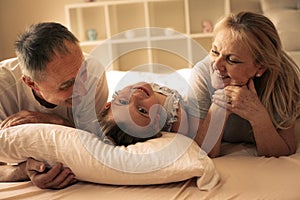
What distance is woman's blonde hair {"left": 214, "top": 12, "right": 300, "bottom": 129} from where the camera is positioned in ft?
4.27

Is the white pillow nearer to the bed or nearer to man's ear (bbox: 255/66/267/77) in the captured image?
the bed

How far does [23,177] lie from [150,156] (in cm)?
41

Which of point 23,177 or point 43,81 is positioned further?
point 43,81

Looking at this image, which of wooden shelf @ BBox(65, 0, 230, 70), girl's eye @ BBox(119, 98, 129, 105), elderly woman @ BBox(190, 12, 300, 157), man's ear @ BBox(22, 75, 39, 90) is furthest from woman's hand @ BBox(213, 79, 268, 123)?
wooden shelf @ BBox(65, 0, 230, 70)

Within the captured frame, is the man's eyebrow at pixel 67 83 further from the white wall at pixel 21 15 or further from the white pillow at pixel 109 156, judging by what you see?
the white wall at pixel 21 15

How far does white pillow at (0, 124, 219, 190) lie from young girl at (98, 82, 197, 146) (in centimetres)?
9

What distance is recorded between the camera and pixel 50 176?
3.76ft

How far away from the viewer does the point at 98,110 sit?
149 centimetres

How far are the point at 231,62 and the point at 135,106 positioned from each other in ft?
1.10

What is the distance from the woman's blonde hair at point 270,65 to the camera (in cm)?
130

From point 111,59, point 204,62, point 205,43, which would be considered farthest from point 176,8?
point 204,62

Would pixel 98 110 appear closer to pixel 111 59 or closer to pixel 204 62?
pixel 204 62

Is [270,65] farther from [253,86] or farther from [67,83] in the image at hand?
[67,83]

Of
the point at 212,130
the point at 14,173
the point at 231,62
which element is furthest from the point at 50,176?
the point at 231,62
